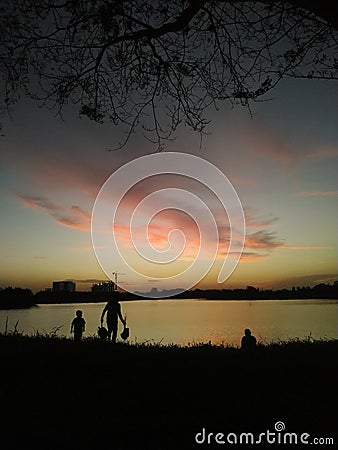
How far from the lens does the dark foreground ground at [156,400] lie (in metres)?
5.03

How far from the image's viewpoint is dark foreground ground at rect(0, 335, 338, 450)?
16.5ft

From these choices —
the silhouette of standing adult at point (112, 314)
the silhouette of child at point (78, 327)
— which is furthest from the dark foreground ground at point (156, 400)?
the silhouette of standing adult at point (112, 314)

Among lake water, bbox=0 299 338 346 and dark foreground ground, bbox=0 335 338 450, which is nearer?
dark foreground ground, bbox=0 335 338 450

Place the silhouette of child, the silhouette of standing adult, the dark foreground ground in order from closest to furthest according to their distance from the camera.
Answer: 1. the dark foreground ground
2. the silhouette of child
3. the silhouette of standing adult

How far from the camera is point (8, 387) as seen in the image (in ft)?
22.1

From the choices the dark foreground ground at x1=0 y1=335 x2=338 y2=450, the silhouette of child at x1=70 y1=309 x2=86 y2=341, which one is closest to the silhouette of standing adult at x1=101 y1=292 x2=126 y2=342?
the silhouette of child at x1=70 y1=309 x2=86 y2=341

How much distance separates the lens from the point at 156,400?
6.16 metres

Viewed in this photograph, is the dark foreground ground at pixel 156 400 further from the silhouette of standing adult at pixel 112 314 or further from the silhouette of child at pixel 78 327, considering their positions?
the silhouette of standing adult at pixel 112 314

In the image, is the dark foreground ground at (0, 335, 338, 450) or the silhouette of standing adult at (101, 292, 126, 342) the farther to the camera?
Answer: the silhouette of standing adult at (101, 292, 126, 342)

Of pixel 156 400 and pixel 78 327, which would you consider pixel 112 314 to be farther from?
pixel 156 400

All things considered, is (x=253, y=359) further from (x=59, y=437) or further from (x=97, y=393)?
(x=59, y=437)

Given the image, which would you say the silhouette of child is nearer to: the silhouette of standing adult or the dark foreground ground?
the silhouette of standing adult

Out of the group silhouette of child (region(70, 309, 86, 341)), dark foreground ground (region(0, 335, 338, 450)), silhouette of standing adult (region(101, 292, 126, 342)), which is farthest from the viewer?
silhouette of standing adult (region(101, 292, 126, 342))

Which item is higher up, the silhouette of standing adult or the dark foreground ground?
the silhouette of standing adult
